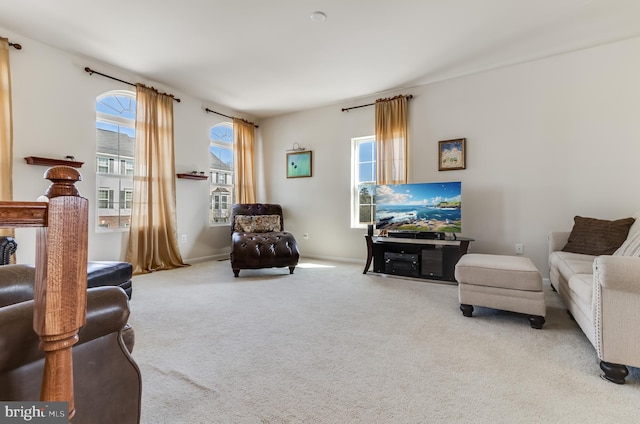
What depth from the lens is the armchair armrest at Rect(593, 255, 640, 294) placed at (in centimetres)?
145

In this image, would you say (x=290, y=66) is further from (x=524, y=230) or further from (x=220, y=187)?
(x=524, y=230)

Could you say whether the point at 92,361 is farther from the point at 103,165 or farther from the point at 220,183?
the point at 220,183

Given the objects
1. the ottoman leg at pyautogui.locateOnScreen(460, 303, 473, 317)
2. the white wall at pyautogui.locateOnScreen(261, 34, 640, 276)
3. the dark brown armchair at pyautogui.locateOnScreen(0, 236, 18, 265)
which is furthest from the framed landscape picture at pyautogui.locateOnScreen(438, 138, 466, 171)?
the dark brown armchair at pyautogui.locateOnScreen(0, 236, 18, 265)

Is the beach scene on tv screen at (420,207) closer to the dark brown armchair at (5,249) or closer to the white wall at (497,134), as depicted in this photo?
the white wall at (497,134)

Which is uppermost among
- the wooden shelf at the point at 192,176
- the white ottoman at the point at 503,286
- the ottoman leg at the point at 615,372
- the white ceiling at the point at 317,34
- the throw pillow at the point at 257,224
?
the white ceiling at the point at 317,34

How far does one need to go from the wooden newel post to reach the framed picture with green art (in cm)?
475

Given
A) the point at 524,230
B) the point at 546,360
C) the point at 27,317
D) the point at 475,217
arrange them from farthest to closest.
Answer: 1. the point at 475,217
2. the point at 524,230
3. the point at 546,360
4. the point at 27,317

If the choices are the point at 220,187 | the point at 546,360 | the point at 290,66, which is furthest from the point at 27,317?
the point at 220,187

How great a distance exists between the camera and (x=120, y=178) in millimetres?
4051

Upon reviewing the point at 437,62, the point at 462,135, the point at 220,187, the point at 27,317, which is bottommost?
the point at 27,317

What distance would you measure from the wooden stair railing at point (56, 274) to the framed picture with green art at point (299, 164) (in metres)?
4.75

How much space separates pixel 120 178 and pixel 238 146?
199 cm

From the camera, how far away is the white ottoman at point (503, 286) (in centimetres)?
219

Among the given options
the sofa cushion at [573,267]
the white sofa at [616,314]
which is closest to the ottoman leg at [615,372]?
the white sofa at [616,314]
